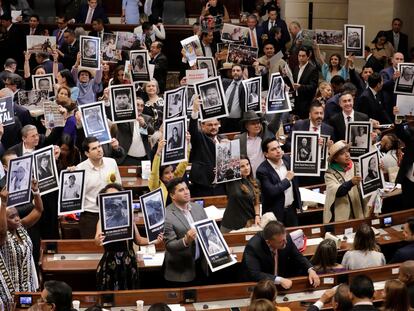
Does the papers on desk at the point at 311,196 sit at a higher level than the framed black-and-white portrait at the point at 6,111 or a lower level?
lower

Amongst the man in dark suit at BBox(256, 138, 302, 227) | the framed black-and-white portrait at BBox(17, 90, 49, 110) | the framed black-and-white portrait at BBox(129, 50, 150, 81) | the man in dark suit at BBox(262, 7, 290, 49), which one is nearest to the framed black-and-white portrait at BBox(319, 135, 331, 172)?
the man in dark suit at BBox(256, 138, 302, 227)

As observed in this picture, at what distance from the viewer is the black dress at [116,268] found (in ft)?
34.0

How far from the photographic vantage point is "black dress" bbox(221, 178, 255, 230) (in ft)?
37.6

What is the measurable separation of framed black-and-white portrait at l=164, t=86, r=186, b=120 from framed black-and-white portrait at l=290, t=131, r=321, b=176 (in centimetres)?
199

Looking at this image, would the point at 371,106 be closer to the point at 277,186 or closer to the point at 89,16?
the point at 277,186

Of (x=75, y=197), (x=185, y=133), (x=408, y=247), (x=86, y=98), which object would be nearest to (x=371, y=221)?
(x=408, y=247)

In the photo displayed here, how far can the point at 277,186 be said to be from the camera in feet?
38.1

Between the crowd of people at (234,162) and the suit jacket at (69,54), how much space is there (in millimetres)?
18

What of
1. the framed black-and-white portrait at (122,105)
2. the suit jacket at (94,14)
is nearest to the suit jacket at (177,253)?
the framed black-and-white portrait at (122,105)

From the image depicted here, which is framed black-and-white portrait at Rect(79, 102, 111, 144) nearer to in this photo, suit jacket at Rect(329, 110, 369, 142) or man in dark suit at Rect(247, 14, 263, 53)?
suit jacket at Rect(329, 110, 369, 142)

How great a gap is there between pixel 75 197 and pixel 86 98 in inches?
198

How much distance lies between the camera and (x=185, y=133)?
12281 millimetres

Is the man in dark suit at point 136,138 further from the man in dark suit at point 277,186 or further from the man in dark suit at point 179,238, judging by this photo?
the man in dark suit at point 179,238

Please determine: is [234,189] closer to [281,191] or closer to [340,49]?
[281,191]
